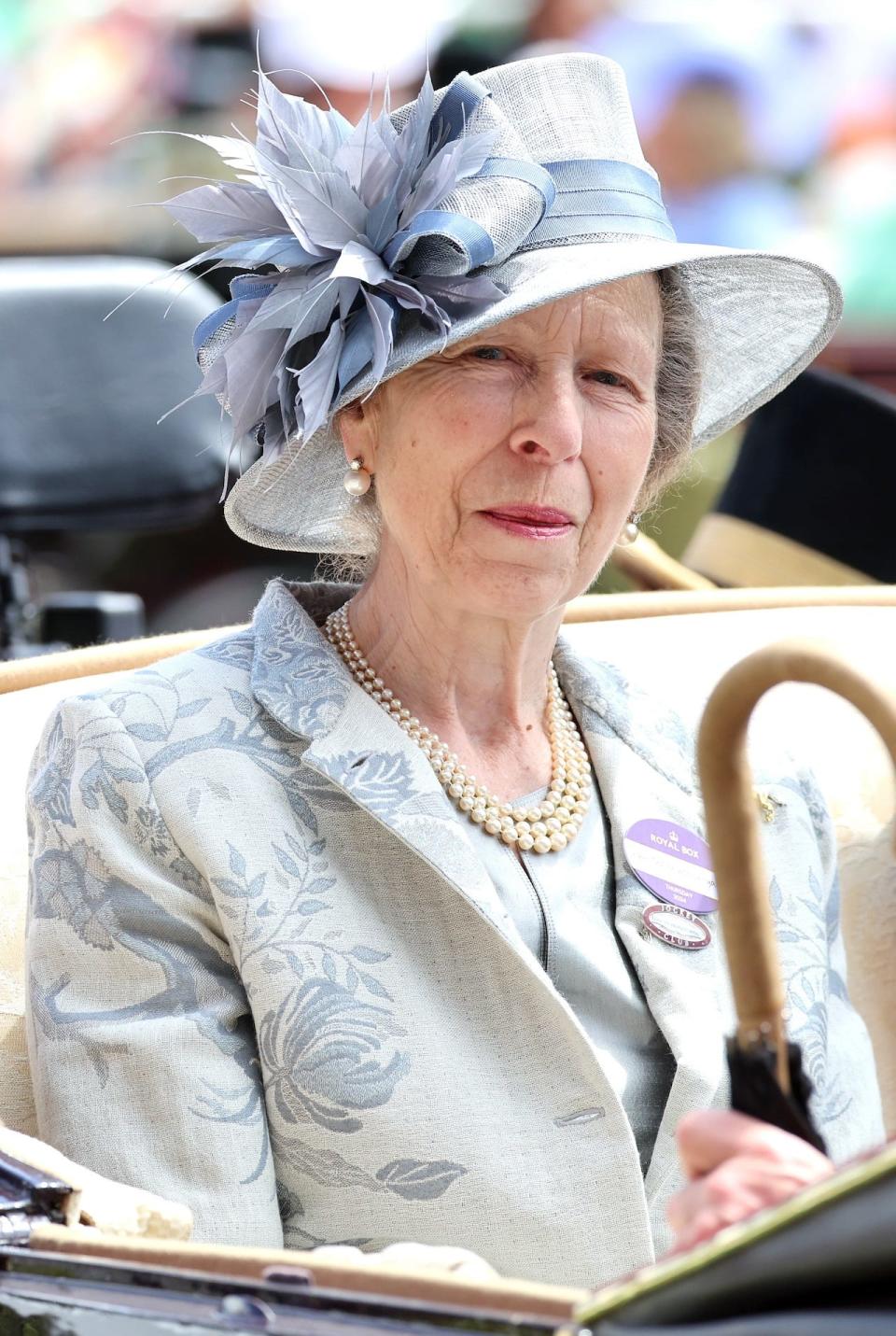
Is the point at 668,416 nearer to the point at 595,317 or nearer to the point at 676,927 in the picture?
the point at 595,317

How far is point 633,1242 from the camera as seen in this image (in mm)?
1531

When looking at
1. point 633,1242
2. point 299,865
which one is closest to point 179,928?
point 299,865

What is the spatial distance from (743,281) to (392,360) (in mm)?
431

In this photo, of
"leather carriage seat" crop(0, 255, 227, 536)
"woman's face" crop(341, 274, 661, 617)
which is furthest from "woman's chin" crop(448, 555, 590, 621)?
"leather carriage seat" crop(0, 255, 227, 536)

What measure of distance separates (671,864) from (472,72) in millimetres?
2949

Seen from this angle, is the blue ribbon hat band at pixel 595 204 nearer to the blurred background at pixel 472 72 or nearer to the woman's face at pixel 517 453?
the woman's face at pixel 517 453

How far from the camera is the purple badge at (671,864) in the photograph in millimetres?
1712

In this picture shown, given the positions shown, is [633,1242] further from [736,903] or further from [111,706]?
[736,903]

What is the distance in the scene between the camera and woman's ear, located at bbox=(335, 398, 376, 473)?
1707mm

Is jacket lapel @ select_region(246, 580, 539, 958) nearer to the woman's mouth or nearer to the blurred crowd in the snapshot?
the woman's mouth

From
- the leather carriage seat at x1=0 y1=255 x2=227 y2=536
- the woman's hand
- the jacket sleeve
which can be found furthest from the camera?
the leather carriage seat at x1=0 y1=255 x2=227 y2=536

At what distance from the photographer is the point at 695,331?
6.17 ft

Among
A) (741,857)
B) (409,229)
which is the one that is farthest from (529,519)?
(741,857)

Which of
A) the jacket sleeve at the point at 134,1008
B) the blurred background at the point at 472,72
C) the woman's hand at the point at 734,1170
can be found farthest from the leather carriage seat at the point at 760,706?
the blurred background at the point at 472,72
